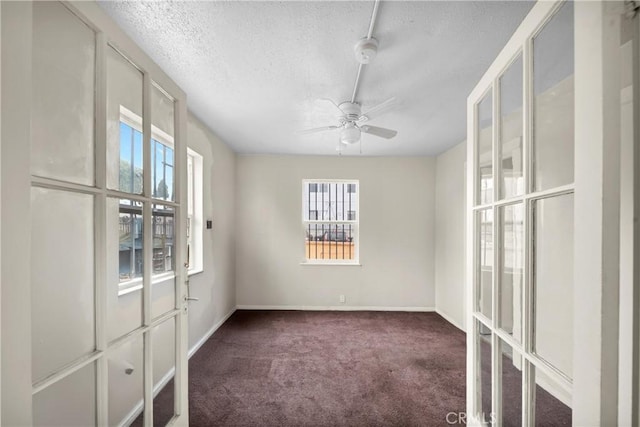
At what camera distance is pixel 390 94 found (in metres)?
2.28

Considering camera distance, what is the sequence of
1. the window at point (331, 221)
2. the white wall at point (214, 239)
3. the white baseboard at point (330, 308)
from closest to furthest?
the white wall at point (214, 239), the white baseboard at point (330, 308), the window at point (331, 221)

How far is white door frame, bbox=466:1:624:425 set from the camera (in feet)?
1.87

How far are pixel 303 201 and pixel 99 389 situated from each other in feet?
11.9

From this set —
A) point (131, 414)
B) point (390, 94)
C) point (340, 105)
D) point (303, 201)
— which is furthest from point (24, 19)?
point (303, 201)

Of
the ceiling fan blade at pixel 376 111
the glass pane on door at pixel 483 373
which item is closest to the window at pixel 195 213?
the ceiling fan blade at pixel 376 111

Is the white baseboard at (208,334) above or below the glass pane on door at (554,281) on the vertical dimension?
below

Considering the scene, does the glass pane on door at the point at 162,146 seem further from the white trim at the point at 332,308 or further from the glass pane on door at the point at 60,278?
the white trim at the point at 332,308

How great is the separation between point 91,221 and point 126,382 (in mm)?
634

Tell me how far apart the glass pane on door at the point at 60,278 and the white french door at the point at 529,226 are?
4.41ft

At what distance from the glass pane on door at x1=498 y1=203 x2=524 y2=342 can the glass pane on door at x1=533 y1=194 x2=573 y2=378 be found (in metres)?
0.06

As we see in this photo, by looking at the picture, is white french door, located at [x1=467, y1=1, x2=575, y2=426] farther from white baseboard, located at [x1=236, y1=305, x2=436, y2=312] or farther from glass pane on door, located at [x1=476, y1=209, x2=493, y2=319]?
white baseboard, located at [x1=236, y1=305, x2=436, y2=312]

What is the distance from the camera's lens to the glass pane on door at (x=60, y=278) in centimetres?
77

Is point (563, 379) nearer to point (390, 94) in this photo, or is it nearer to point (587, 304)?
point (587, 304)

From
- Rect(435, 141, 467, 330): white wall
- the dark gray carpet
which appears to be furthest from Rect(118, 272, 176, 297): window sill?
Rect(435, 141, 467, 330): white wall
